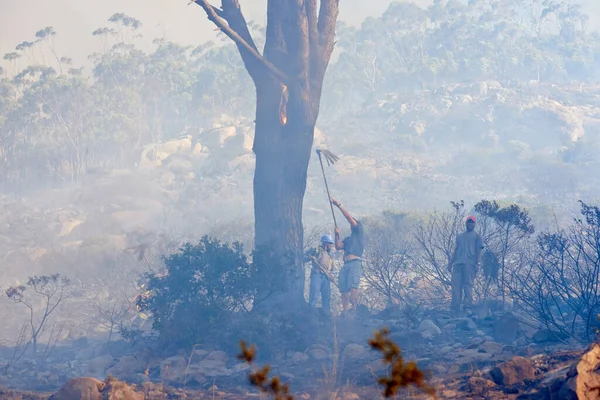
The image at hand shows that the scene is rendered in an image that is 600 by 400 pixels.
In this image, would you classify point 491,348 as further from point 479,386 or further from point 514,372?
point 479,386

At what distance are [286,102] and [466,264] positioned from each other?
361 cm

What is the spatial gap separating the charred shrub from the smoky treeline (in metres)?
26.4

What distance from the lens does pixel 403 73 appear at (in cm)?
4612

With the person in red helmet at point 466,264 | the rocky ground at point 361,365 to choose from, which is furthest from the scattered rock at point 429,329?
the person in red helmet at point 466,264

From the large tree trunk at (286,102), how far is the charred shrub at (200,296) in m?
0.89

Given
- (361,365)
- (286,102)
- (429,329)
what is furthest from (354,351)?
(286,102)

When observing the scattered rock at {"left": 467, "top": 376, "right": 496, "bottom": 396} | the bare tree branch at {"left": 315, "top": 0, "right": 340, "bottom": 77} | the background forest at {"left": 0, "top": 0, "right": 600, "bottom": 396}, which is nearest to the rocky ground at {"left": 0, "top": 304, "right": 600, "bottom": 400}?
the scattered rock at {"left": 467, "top": 376, "right": 496, "bottom": 396}

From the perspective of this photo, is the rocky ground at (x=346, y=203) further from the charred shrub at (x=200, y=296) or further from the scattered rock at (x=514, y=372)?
the charred shrub at (x=200, y=296)

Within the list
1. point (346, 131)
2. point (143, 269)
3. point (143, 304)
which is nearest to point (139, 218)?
point (143, 269)

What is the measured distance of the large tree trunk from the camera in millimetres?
10094

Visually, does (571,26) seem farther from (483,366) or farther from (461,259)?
(483,366)

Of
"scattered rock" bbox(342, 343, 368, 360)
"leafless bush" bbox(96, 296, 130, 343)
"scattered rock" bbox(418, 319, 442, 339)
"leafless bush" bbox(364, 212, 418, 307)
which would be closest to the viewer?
"scattered rock" bbox(342, 343, 368, 360)

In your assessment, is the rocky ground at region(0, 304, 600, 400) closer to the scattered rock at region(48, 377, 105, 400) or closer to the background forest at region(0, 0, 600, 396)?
the scattered rock at region(48, 377, 105, 400)

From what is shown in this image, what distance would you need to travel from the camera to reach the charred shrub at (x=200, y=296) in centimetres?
846
